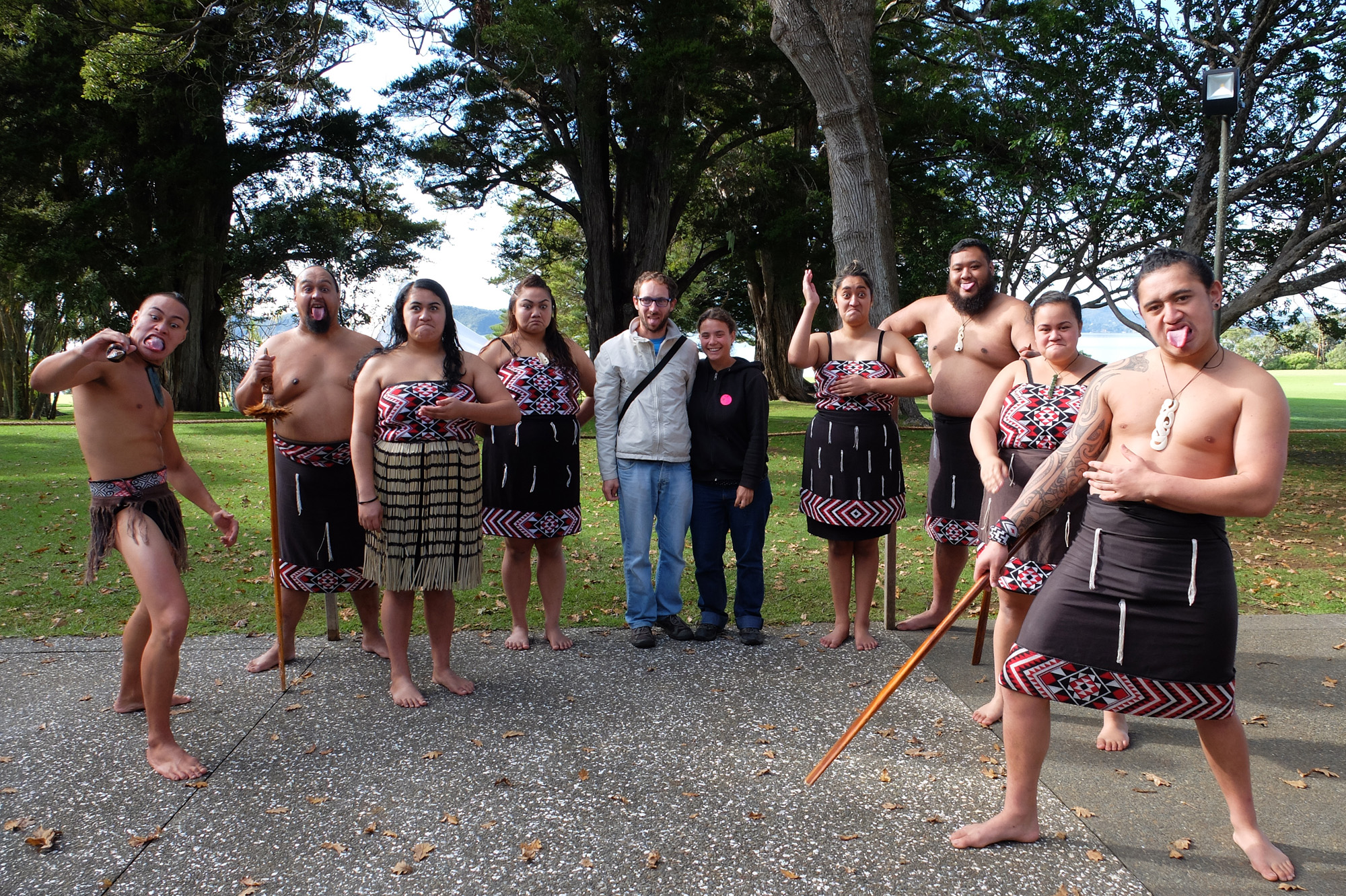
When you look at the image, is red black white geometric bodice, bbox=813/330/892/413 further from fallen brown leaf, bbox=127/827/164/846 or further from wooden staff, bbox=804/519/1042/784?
fallen brown leaf, bbox=127/827/164/846

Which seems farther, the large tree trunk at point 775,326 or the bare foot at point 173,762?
the large tree trunk at point 775,326

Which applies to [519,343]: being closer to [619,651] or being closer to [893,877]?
[619,651]

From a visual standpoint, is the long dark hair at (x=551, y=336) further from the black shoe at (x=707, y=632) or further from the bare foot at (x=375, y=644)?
the bare foot at (x=375, y=644)

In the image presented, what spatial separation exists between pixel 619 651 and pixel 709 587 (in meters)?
0.65

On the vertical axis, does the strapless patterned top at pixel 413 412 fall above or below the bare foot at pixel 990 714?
above

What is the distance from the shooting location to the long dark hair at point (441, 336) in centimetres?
423

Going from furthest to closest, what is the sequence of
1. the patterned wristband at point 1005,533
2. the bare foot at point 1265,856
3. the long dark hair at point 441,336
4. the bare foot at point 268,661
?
the bare foot at point 268,661 < the long dark hair at point 441,336 < the patterned wristband at point 1005,533 < the bare foot at point 1265,856

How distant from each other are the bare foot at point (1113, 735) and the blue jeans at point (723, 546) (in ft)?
6.28

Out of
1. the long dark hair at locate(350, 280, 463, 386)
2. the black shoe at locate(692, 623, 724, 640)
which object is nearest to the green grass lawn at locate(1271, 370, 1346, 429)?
the black shoe at locate(692, 623, 724, 640)

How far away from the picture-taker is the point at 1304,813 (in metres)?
3.19

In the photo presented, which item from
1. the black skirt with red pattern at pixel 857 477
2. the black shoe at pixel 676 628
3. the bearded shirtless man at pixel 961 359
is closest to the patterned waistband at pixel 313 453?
the black shoe at pixel 676 628

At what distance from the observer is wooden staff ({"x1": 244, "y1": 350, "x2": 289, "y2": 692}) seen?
14.0ft

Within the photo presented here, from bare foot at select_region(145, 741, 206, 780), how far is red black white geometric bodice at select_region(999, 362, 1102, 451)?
3587 mm

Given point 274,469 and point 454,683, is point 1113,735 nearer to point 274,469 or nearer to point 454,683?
point 454,683
